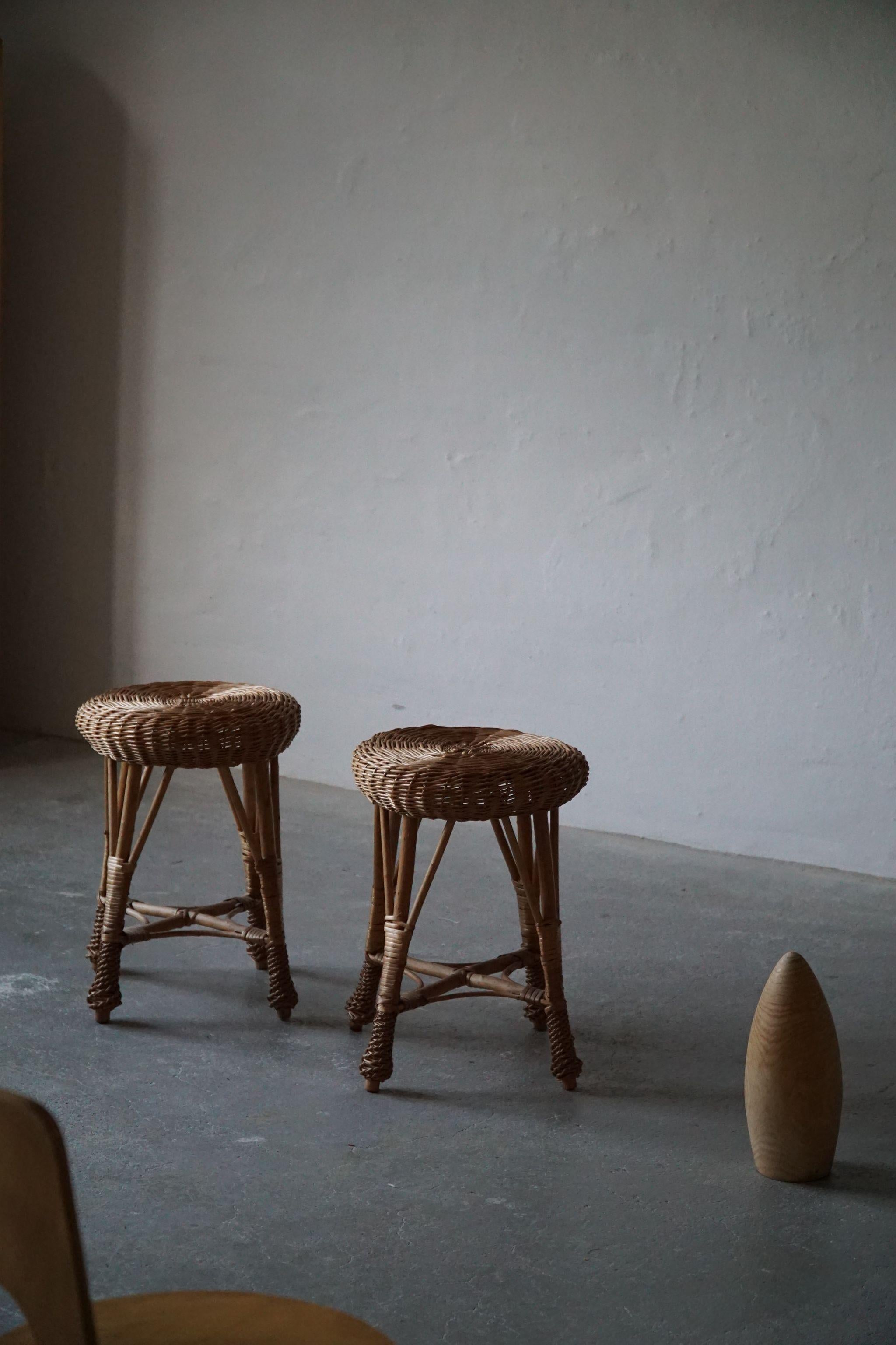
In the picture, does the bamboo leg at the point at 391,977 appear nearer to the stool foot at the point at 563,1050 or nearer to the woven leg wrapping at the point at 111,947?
the stool foot at the point at 563,1050

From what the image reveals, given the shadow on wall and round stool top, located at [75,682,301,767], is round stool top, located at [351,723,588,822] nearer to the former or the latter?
round stool top, located at [75,682,301,767]

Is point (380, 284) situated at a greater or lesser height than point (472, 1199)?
greater

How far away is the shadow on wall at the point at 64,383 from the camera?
17.0 ft

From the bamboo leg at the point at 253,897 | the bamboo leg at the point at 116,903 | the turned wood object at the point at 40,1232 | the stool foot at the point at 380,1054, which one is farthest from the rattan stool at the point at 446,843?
the turned wood object at the point at 40,1232

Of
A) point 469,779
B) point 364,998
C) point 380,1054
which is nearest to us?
point 469,779

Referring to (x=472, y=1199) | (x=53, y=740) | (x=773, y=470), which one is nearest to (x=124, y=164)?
(x=53, y=740)

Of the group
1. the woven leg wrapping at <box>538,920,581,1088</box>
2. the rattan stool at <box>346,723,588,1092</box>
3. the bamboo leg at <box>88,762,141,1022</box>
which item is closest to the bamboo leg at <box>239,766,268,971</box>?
the bamboo leg at <box>88,762,141,1022</box>

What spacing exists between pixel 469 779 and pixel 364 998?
25.9 inches

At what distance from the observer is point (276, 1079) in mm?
2564

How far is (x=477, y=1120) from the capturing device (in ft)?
7.95

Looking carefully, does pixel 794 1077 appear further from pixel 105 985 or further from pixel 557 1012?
pixel 105 985

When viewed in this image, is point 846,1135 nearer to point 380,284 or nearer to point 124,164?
point 380,284

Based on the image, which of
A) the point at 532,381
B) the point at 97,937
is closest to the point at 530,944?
the point at 97,937

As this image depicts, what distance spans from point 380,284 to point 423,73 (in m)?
0.71
